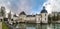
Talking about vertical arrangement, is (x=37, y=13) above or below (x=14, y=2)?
below

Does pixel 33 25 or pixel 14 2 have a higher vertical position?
pixel 14 2

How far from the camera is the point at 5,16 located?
4051 mm

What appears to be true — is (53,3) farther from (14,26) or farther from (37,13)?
(14,26)

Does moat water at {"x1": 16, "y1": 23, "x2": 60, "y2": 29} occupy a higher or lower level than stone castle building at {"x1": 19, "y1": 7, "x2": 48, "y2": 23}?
lower

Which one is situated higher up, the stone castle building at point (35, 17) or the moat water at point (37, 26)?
the stone castle building at point (35, 17)

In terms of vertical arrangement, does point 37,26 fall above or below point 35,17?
below

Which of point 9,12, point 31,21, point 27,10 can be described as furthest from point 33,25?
point 9,12

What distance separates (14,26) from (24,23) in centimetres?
24

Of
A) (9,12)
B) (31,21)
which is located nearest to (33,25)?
(31,21)

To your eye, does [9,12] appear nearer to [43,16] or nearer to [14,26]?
[14,26]

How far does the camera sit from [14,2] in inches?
160

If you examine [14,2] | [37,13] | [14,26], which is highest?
[14,2]

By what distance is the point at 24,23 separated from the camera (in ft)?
13.1

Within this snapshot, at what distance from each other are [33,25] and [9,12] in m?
0.64
